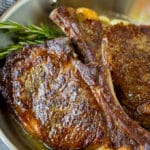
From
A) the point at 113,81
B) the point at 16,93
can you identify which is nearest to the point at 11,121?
the point at 16,93

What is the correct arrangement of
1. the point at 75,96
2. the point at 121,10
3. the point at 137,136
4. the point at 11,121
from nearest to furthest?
the point at 137,136
the point at 75,96
the point at 11,121
the point at 121,10

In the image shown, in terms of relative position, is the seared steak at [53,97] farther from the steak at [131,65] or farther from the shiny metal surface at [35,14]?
the steak at [131,65]

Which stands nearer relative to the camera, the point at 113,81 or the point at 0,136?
the point at 0,136

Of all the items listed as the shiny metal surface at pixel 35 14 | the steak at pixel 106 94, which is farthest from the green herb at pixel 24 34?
the steak at pixel 106 94

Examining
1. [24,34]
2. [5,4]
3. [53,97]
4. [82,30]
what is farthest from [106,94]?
[5,4]

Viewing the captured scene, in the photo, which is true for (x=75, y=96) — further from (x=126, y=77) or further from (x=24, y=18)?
(x=24, y=18)

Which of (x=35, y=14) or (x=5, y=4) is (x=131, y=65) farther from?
(x=5, y=4)

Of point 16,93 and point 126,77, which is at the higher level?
point 16,93
